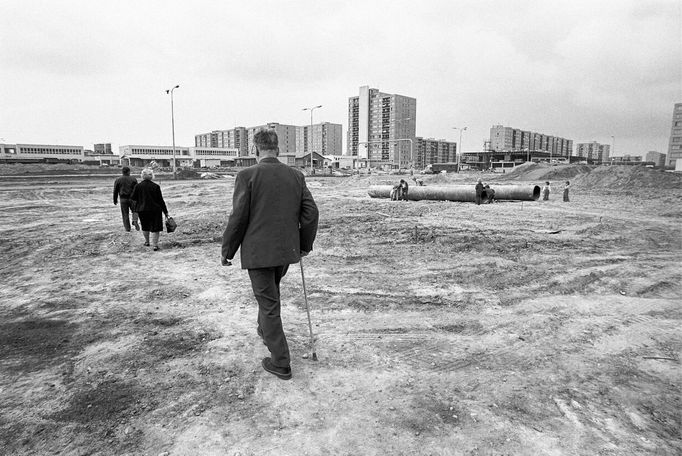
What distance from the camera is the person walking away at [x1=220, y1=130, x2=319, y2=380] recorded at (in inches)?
137

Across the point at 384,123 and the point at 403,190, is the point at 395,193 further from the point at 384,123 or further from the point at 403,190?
the point at 384,123

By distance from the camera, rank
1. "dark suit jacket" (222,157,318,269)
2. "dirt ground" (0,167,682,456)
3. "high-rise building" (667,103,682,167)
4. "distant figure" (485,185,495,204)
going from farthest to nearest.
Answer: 1. "high-rise building" (667,103,682,167)
2. "distant figure" (485,185,495,204)
3. "dark suit jacket" (222,157,318,269)
4. "dirt ground" (0,167,682,456)

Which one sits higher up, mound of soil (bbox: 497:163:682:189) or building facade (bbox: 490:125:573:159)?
building facade (bbox: 490:125:573:159)

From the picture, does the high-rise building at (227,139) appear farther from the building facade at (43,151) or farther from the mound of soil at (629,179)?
the mound of soil at (629,179)

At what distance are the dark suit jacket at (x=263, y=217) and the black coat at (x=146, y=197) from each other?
18.7 feet

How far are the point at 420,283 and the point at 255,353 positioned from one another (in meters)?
3.34

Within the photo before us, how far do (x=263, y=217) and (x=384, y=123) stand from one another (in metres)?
139

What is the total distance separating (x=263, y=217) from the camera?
3.48 m

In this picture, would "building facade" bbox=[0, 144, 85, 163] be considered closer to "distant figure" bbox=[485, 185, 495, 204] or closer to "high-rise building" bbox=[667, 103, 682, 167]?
"distant figure" bbox=[485, 185, 495, 204]

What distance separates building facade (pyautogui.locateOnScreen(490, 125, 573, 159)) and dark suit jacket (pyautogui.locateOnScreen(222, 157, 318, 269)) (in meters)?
135

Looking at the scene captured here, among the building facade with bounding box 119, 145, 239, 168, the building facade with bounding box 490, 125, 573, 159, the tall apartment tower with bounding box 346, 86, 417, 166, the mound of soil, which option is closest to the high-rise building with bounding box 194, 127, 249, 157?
the building facade with bounding box 119, 145, 239, 168

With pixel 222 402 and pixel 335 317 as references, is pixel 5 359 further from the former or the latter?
pixel 335 317

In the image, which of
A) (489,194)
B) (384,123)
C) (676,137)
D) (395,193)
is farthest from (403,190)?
(384,123)

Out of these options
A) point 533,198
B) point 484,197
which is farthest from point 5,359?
point 533,198
